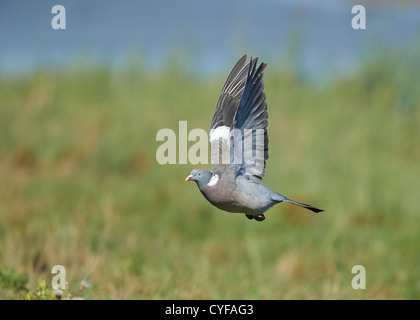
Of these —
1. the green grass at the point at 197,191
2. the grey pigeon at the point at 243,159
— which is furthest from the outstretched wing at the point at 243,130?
the green grass at the point at 197,191

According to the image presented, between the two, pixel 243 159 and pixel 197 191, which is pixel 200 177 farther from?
pixel 197 191

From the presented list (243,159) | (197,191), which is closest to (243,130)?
(243,159)

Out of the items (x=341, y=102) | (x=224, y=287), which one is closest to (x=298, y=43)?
(x=341, y=102)

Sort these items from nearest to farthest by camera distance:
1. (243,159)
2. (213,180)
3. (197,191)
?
(213,180) < (243,159) < (197,191)

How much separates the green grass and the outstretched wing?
9.63 feet

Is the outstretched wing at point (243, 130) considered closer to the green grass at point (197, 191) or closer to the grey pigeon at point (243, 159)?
the grey pigeon at point (243, 159)

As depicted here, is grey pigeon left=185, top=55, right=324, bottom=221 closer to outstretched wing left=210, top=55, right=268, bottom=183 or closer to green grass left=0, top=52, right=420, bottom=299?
outstretched wing left=210, top=55, right=268, bottom=183

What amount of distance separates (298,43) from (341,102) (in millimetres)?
1101

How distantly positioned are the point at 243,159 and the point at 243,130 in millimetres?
97

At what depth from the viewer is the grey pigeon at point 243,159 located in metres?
1.22

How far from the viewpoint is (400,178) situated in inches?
316

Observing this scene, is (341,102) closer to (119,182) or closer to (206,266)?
(119,182)

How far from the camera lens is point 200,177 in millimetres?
1253
